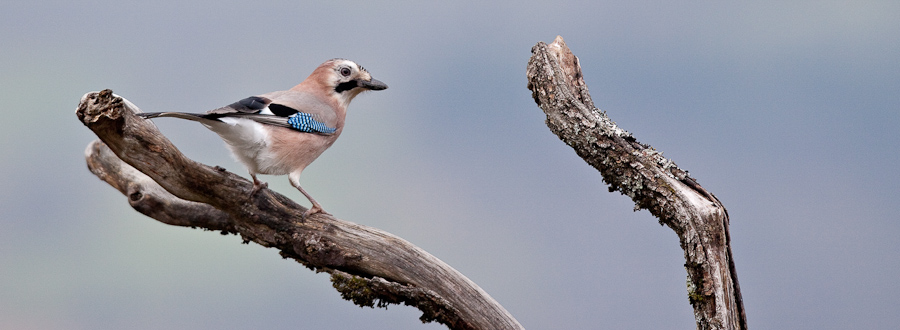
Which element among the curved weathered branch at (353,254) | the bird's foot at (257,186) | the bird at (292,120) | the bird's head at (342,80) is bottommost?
the curved weathered branch at (353,254)

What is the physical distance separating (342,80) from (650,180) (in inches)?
100

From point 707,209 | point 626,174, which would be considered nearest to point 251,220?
point 626,174

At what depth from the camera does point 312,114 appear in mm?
5188

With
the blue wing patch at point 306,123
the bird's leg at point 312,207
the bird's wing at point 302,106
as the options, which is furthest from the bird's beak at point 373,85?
the bird's leg at point 312,207

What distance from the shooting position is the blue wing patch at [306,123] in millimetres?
5008

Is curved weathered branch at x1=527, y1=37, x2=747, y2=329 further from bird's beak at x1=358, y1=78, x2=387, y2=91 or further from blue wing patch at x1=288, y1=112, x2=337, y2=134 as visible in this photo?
blue wing patch at x1=288, y1=112, x2=337, y2=134

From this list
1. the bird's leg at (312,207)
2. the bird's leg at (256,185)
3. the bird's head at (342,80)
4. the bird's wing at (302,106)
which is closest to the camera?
the bird's wing at (302,106)

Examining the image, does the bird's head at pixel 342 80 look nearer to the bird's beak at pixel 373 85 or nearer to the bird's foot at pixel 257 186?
the bird's beak at pixel 373 85

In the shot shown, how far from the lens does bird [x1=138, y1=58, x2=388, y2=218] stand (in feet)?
15.5

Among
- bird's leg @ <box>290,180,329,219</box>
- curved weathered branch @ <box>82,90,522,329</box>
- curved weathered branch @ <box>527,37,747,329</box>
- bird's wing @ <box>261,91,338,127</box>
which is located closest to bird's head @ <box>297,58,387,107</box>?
bird's wing @ <box>261,91,338,127</box>

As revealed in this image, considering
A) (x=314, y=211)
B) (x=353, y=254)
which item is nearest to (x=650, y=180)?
(x=353, y=254)

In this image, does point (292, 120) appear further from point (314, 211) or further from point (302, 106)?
point (314, 211)

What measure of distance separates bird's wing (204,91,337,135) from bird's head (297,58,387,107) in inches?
9.0

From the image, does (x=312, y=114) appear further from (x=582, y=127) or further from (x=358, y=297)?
(x=582, y=127)
